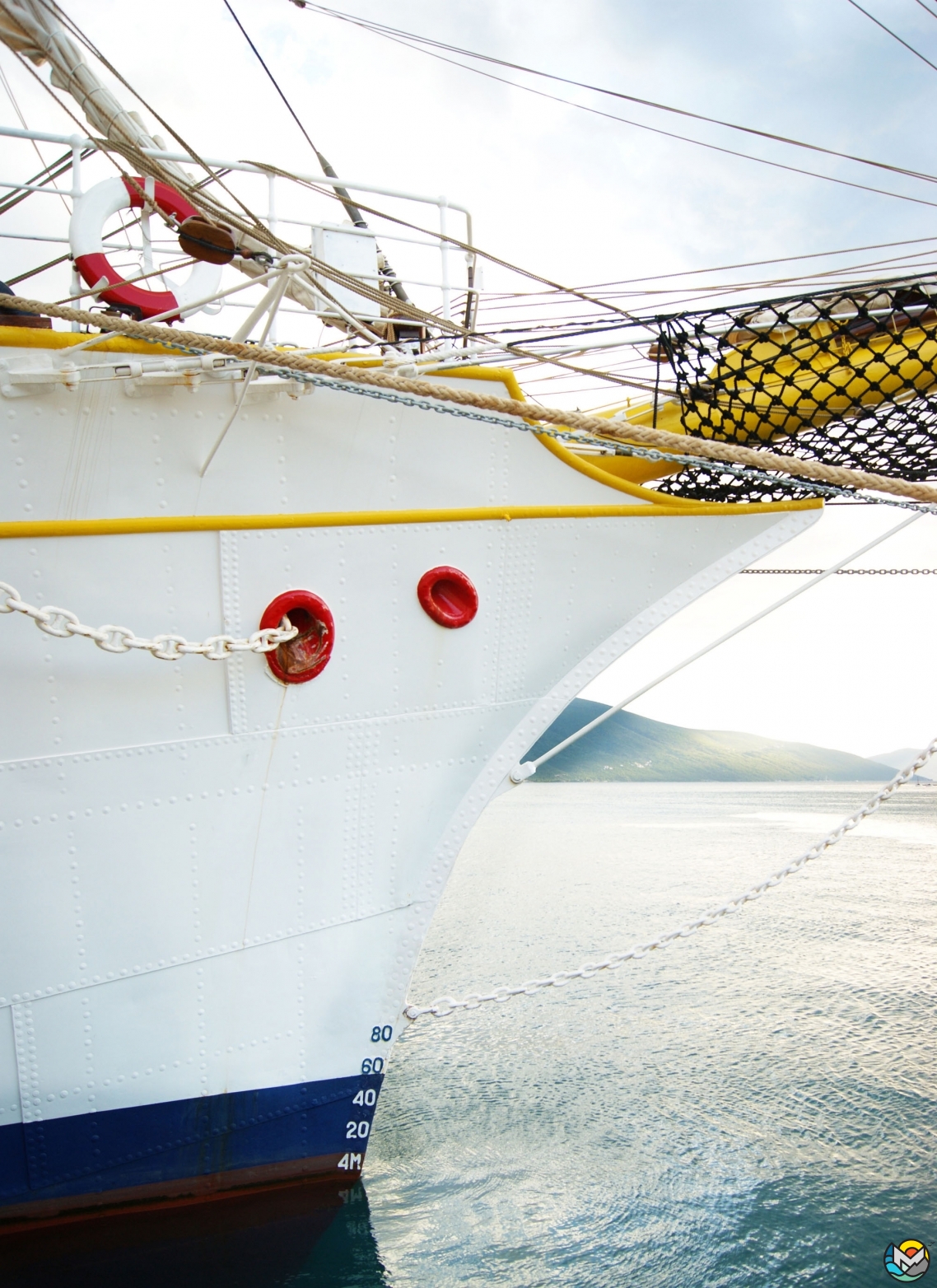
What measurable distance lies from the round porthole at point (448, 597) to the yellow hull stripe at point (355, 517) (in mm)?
240

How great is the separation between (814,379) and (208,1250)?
4.85 meters

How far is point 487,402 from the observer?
2873 millimetres

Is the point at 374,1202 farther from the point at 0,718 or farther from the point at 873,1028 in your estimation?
the point at 873,1028

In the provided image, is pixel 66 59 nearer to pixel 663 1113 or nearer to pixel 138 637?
pixel 138 637

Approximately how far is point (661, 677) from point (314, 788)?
65.1 inches

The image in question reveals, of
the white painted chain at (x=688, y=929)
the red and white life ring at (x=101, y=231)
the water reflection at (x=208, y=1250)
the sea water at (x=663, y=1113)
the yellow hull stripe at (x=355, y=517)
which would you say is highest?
the red and white life ring at (x=101, y=231)

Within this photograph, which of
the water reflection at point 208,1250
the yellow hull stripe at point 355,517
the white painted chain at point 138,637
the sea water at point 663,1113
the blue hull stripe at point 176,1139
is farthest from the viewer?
the sea water at point 663,1113

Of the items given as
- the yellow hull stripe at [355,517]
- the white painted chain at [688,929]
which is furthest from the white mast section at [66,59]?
the white painted chain at [688,929]

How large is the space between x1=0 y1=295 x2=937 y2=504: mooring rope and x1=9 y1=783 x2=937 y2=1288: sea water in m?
3.36

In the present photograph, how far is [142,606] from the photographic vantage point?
3.27 metres

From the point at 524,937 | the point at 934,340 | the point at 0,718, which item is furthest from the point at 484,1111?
the point at 524,937

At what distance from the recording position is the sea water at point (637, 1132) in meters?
3.70

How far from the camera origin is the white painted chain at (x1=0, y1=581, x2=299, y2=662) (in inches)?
111

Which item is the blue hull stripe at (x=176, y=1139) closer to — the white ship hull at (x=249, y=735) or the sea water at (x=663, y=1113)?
the white ship hull at (x=249, y=735)
